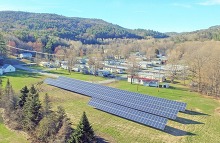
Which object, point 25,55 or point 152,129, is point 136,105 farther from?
point 25,55

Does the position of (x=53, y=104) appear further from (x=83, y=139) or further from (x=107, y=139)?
(x=83, y=139)

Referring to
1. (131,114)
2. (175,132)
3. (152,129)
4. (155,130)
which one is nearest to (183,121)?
(175,132)

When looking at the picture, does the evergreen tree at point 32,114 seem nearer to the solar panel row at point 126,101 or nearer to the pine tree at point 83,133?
the pine tree at point 83,133

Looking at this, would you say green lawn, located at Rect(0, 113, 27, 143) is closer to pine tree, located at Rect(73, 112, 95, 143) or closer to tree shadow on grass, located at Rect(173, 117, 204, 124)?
pine tree, located at Rect(73, 112, 95, 143)

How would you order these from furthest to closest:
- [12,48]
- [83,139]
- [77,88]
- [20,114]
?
[12,48]
[77,88]
[20,114]
[83,139]

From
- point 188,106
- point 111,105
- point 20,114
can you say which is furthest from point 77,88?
point 188,106

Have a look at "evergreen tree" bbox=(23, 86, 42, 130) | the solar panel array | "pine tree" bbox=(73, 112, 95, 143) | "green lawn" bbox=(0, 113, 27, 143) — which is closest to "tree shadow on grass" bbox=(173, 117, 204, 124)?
the solar panel array
